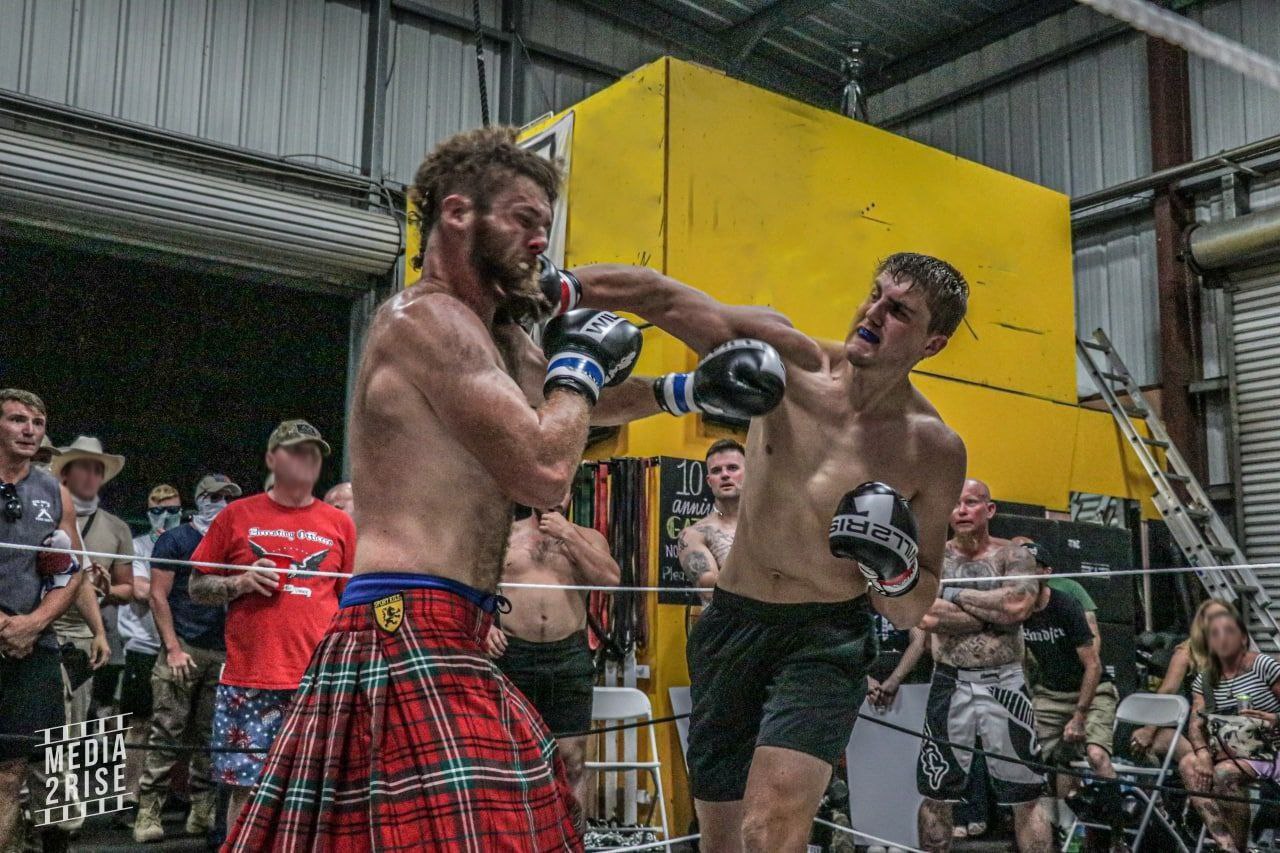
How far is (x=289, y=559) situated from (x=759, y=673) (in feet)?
7.50

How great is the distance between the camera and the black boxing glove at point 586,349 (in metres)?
1.98

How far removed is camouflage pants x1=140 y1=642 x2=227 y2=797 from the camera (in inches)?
209

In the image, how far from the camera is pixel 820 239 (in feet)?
23.3

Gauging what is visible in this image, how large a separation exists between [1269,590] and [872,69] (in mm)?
6367

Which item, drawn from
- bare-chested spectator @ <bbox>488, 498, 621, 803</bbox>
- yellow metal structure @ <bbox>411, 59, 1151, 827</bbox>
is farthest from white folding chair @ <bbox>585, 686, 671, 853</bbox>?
yellow metal structure @ <bbox>411, 59, 1151, 827</bbox>

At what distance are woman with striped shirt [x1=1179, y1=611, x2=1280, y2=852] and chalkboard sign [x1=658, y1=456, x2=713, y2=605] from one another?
2.32 meters

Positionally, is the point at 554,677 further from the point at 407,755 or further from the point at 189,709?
the point at 407,755

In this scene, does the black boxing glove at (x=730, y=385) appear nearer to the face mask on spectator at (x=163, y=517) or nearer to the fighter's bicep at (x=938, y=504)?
the fighter's bicep at (x=938, y=504)

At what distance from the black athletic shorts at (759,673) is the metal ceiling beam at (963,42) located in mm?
9257

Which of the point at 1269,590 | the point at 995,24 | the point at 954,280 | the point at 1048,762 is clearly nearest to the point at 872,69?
the point at 995,24

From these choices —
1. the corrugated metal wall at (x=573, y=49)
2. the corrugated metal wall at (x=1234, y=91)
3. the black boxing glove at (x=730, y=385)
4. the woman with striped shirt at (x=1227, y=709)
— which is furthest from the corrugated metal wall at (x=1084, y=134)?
the black boxing glove at (x=730, y=385)

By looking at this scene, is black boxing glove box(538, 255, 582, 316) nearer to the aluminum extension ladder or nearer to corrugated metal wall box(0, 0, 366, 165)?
the aluminum extension ladder

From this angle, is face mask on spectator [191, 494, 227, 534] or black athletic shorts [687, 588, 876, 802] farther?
face mask on spectator [191, 494, 227, 534]

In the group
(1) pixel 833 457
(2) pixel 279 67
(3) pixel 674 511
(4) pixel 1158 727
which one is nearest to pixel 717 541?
(3) pixel 674 511
